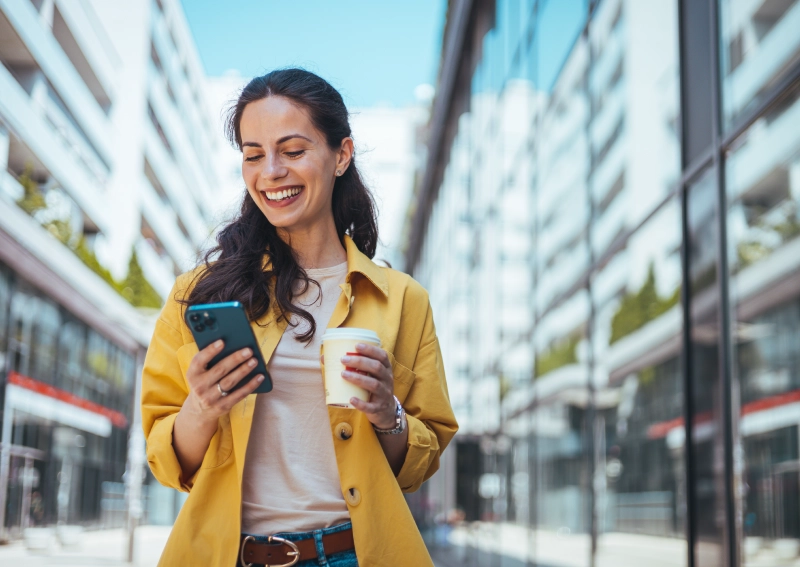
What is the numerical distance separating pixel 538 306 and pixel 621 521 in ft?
13.5

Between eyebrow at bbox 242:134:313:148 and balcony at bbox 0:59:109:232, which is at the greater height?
balcony at bbox 0:59:109:232

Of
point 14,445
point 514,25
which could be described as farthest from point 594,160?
point 14,445

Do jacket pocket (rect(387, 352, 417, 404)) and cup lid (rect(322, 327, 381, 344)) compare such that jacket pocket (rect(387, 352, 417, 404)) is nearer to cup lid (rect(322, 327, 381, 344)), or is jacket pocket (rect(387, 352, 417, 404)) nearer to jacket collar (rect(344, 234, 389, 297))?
jacket collar (rect(344, 234, 389, 297))

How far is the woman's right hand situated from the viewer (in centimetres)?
162

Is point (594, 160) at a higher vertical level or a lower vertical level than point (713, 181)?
higher

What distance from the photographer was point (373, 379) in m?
1.69

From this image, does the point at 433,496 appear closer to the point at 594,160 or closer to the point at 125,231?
the point at 594,160

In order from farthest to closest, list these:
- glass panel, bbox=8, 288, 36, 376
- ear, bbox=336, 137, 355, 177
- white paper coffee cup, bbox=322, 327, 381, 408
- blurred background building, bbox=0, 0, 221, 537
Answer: blurred background building, bbox=0, 0, 221, 537
glass panel, bbox=8, 288, 36, 376
ear, bbox=336, 137, 355, 177
white paper coffee cup, bbox=322, 327, 381, 408

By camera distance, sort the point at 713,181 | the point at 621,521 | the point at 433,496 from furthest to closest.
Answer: the point at 433,496, the point at 621,521, the point at 713,181

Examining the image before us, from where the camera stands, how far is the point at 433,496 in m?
20.1

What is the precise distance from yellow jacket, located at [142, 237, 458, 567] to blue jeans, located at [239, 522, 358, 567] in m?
0.03

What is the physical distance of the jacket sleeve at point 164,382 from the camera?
1.88 m

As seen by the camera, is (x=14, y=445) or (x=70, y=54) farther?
(x=70, y=54)

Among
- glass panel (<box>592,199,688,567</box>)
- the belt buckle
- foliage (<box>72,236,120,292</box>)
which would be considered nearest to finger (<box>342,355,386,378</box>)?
the belt buckle
